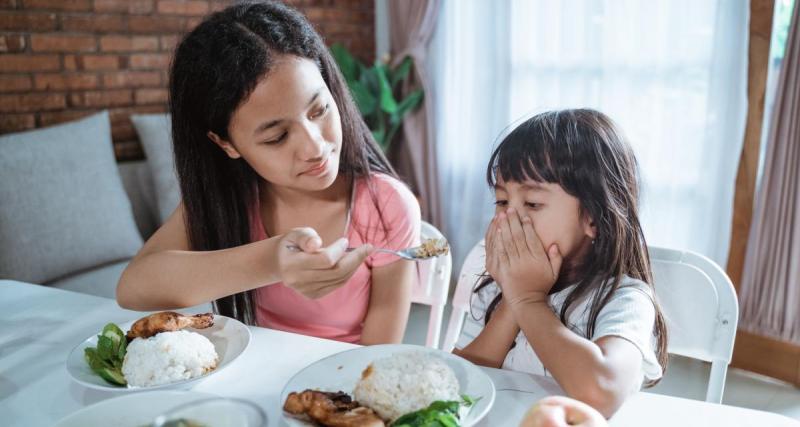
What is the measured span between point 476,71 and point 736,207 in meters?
1.36

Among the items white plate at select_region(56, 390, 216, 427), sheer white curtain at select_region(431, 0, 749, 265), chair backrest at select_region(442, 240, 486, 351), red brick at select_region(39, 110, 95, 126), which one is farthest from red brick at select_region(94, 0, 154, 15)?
white plate at select_region(56, 390, 216, 427)

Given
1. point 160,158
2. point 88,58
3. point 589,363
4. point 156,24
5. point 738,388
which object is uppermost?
point 156,24

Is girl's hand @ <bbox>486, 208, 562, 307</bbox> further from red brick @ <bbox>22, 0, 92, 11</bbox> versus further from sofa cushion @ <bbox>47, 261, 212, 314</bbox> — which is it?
red brick @ <bbox>22, 0, 92, 11</bbox>

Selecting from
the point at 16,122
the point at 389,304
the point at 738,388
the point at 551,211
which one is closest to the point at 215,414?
the point at 551,211

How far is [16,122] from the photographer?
2520 millimetres

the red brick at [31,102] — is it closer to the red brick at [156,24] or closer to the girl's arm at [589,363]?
the red brick at [156,24]

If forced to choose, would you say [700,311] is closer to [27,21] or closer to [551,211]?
[551,211]

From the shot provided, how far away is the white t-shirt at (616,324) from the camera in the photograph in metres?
0.92

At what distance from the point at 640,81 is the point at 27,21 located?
245 cm

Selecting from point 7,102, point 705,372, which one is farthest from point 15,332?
point 705,372

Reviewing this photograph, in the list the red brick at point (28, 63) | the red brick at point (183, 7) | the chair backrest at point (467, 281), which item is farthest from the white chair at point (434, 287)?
the red brick at point (183, 7)

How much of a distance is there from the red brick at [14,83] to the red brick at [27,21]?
180 millimetres

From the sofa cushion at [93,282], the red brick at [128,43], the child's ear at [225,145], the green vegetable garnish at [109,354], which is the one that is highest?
the red brick at [128,43]

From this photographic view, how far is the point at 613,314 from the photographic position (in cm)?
96
